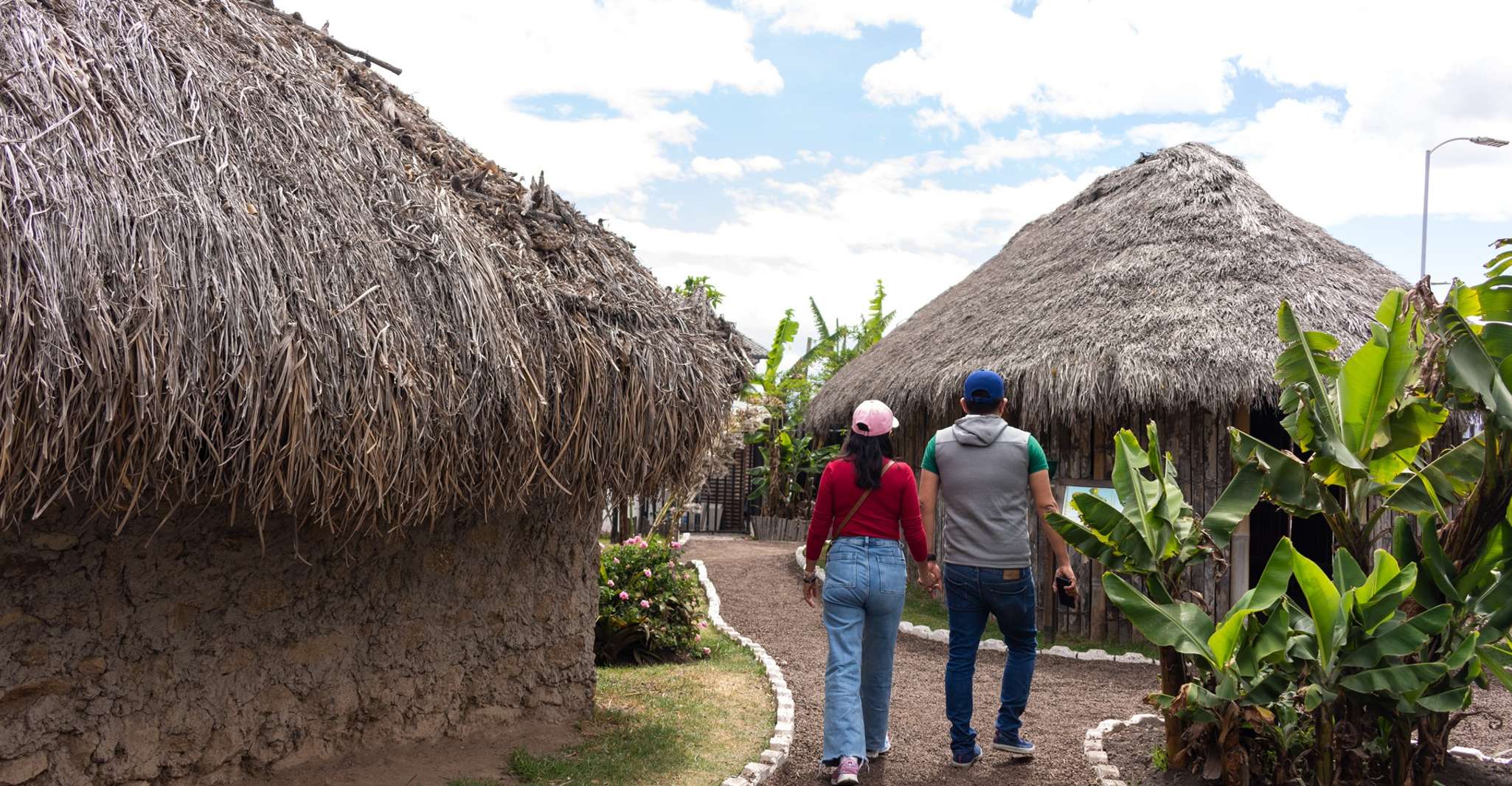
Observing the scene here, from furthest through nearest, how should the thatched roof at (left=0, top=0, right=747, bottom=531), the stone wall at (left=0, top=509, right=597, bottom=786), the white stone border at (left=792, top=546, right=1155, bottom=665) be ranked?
the white stone border at (left=792, top=546, right=1155, bottom=665) < the stone wall at (left=0, top=509, right=597, bottom=786) < the thatched roof at (left=0, top=0, right=747, bottom=531)

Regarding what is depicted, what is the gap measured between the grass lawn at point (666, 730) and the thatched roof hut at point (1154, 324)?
3490 mm

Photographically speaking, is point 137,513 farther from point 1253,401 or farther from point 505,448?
point 1253,401

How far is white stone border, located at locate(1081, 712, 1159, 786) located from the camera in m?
4.78

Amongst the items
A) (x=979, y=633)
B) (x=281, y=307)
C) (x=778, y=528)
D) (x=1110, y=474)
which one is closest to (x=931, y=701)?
(x=979, y=633)

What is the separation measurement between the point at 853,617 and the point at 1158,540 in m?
1.32

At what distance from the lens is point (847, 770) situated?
178 inches

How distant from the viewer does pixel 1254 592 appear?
4078mm

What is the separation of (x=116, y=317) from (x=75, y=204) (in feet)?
1.41

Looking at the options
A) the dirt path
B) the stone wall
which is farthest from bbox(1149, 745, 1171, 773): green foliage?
the stone wall

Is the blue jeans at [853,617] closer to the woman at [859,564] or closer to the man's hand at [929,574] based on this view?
the woman at [859,564]

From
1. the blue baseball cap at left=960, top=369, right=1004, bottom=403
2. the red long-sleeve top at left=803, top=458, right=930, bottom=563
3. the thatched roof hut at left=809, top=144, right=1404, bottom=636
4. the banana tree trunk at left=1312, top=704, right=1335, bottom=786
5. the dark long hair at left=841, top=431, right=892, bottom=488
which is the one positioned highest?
the thatched roof hut at left=809, top=144, right=1404, bottom=636

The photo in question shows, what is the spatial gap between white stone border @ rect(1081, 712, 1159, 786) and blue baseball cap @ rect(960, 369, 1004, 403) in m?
1.75

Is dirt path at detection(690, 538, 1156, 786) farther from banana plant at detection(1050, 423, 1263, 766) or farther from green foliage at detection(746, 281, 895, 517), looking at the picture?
green foliage at detection(746, 281, 895, 517)

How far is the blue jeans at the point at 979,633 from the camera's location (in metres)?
4.76
